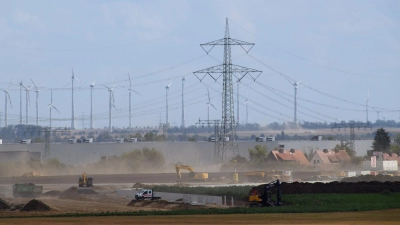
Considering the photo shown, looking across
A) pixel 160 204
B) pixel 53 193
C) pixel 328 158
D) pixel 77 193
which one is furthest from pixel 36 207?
pixel 328 158

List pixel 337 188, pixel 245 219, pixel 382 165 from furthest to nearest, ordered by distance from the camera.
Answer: pixel 382 165, pixel 337 188, pixel 245 219

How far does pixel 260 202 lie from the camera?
220 ft

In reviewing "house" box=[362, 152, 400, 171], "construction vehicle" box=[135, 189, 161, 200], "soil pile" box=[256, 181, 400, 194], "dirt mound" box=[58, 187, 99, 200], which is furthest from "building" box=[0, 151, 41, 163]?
"soil pile" box=[256, 181, 400, 194]

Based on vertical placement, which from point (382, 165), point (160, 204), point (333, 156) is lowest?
point (160, 204)

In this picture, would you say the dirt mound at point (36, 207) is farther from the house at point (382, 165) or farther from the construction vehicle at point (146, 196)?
the house at point (382, 165)

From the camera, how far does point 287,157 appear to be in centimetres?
16300

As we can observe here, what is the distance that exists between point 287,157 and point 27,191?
267 feet

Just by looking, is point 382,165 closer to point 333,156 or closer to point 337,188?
point 333,156

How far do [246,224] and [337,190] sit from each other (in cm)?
2869

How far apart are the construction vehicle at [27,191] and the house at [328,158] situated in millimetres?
84988

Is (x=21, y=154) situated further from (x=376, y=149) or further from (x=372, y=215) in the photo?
(x=372, y=215)

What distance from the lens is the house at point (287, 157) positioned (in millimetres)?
160325

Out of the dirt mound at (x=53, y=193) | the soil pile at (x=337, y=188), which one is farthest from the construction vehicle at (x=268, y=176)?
the soil pile at (x=337, y=188)

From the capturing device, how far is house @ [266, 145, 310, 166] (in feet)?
526
